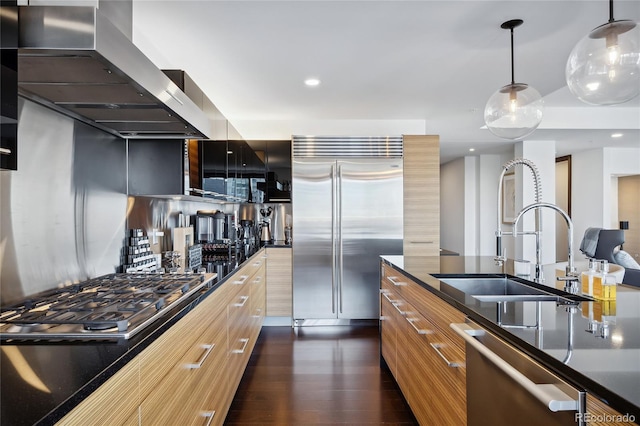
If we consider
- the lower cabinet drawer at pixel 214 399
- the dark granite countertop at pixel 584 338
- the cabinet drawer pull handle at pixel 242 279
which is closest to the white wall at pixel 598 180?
the dark granite countertop at pixel 584 338

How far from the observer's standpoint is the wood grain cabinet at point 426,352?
1.43m

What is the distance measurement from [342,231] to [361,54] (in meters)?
2.00

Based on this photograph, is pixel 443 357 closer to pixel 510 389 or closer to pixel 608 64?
pixel 510 389

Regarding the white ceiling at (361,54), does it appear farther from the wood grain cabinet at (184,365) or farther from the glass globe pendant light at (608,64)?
the wood grain cabinet at (184,365)

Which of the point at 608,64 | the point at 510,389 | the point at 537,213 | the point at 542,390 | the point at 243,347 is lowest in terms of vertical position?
the point at 243,347

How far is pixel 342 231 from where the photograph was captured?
4152 millimetres

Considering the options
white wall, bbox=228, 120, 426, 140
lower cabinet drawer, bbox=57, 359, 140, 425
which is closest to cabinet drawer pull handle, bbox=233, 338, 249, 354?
lower cabinet drawer, bbox=57, 359, 140, 425

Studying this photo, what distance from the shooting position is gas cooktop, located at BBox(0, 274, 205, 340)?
40.1 inches

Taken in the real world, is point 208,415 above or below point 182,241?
below

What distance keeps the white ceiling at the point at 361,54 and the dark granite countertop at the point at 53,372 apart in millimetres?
1912

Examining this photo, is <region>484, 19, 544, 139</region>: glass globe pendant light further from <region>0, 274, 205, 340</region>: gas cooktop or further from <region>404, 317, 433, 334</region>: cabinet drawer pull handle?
<region>0, 274, 205, 340</region>: gas cooktop

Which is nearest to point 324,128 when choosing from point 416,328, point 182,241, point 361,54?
point 361,54

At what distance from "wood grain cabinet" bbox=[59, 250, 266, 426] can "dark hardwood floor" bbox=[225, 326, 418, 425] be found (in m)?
0.25

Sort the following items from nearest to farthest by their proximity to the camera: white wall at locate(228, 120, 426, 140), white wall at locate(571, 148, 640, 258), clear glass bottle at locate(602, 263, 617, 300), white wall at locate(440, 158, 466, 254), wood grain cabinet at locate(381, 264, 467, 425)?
clear glass bottle at locate(602, 263, 617, 300)
wood grain cabinet at locate(381, 264, 467, 425)
white wall at locate(228, 120, 426, 140)
white wall at locate(571, 148, 640, 258)
white wall at locate(440, 158, 466, 254)
